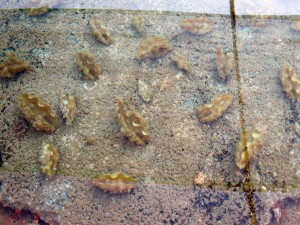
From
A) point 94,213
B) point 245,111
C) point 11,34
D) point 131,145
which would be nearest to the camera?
point 94,213

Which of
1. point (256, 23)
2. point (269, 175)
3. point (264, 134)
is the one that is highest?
point (256, 23)

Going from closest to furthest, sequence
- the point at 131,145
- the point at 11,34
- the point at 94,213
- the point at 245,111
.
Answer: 1. the point at 94,213
2. the point at 131,145
3. the point at 245,111
4. the point at 11,34

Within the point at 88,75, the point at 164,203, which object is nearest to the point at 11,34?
the point at 88,75

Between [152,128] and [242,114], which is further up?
[242,114]

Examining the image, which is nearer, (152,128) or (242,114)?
(152,128)

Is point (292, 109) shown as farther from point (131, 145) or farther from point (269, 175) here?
point (131, 145)

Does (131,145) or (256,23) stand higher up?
(256,23)

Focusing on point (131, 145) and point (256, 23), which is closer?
point (131, 145)

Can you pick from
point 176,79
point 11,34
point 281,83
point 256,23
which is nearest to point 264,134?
point 281,83
